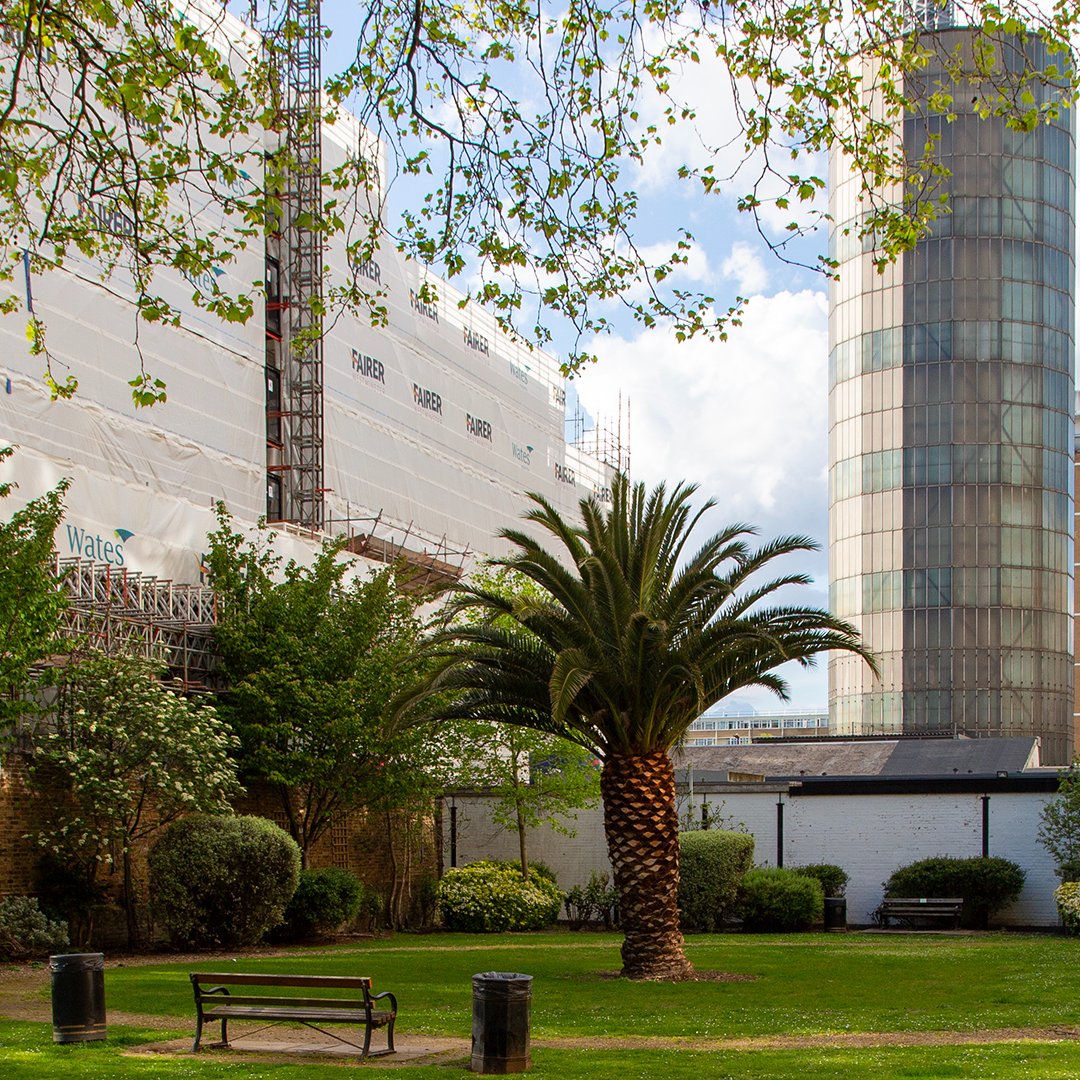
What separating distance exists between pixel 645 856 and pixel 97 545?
54.4ft

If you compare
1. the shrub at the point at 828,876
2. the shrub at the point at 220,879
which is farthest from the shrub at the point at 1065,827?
the shrub at the point at 220,879

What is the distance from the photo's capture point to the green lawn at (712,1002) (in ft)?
39.5

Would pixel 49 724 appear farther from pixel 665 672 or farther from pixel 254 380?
pixel 254 380

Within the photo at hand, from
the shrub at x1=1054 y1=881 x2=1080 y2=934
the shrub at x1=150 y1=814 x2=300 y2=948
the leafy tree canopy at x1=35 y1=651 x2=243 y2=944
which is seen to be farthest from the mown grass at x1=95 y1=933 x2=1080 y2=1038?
the leafy tree canopy at x1=35 y1=651 x2=243 y2=944

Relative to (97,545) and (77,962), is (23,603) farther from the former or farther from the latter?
(97,545)

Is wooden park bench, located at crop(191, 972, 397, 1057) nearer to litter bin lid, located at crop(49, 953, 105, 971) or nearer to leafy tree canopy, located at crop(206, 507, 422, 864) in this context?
litter bin lid, located at crop(49, 953, 105, 971)

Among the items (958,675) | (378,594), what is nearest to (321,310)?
(378,594)

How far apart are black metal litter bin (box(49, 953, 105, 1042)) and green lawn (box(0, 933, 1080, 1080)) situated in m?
0.18

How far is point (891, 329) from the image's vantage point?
270 feet

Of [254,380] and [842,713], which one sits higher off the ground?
[254,380]

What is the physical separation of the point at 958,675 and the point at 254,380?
169ft

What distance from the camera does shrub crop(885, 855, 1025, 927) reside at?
3045 centimetres

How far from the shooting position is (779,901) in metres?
30.1

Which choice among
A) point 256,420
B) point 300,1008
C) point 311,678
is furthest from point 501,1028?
point 256,420
